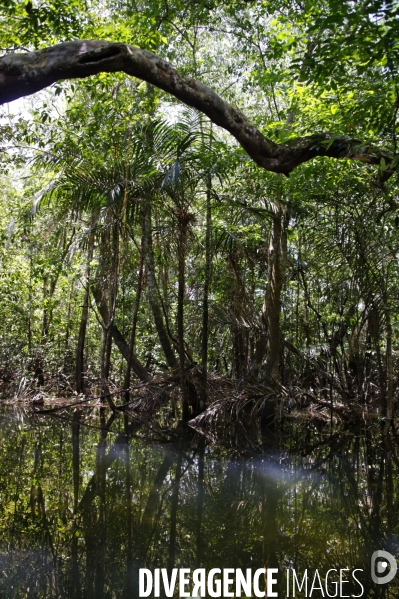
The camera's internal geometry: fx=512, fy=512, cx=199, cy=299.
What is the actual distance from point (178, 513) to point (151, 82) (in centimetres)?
372

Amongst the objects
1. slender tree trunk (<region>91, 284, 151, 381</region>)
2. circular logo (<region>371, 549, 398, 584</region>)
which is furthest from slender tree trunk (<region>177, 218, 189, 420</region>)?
circular logo (<region>371, 549, 398, 584</region>)

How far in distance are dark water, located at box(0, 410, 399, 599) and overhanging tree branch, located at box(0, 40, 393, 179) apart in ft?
10.1

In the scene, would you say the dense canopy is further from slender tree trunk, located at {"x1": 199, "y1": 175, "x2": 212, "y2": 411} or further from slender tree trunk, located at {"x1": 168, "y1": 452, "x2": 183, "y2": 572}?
slender tree trunk, located at {"x1": 168, "y1": 452, "x2": 183, "y2": 572}

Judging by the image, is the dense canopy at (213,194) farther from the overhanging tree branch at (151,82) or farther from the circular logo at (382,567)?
the circular logo at (382,567)

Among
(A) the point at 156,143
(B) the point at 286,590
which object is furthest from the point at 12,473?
(A) the point at 156,143

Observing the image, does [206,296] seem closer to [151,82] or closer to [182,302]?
[182,302]

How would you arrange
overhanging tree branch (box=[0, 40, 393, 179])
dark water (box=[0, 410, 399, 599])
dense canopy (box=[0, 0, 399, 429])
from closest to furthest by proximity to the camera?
dark water (box=[0, 410, 399, 599]), overhanging tree branch (box=[0, 40, 393, 179]), dense canopy (box=[0, 0, 399, 429])

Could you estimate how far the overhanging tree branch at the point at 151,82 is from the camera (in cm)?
345

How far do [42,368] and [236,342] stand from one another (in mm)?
5686

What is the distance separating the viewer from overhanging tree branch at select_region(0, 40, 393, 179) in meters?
3.45

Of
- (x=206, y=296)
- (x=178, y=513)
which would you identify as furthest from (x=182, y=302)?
(x=178, y=513)

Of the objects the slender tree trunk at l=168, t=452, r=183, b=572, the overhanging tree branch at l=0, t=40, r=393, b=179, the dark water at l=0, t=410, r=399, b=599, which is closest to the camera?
the dark water at l=0, t=410, r=399, b=599

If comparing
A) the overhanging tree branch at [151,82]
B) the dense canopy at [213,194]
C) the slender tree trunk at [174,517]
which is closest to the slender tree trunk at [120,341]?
the dense canopy at [213,194]

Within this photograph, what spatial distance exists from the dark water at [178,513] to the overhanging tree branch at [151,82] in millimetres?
3069
